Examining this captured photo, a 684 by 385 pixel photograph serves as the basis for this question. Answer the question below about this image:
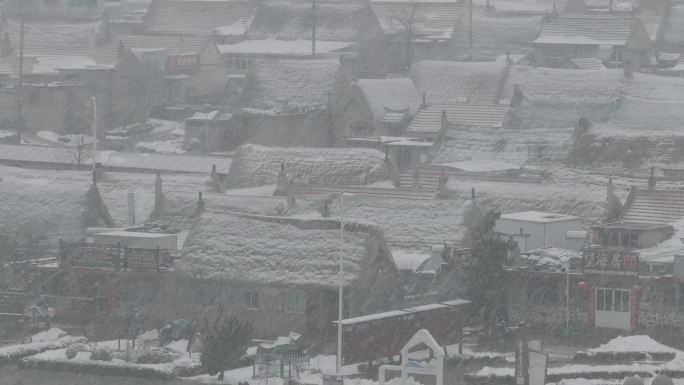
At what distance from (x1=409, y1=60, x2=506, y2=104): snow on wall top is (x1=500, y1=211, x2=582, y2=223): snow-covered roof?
26.4 meters

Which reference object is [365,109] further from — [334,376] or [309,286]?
[334,376]

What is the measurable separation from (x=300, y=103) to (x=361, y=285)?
1330 inches

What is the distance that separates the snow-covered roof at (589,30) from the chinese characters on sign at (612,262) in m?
42.2

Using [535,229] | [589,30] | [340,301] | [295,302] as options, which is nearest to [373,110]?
[589,30]

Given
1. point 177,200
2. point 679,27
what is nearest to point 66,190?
point 177,200

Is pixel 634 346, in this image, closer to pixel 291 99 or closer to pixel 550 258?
pixel 550 258

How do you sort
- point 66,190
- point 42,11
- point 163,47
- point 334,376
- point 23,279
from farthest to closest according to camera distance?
point 42,11 → point 163,47 → point 66,190 → point 23,279 → point 334,376

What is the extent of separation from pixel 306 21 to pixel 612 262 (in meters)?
48.0

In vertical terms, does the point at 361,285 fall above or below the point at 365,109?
below

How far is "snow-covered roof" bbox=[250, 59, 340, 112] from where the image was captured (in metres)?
71.5

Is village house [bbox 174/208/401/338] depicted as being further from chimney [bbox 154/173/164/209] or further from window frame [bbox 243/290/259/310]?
chimney [bbox 154/173/164/209]

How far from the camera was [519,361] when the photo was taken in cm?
3294

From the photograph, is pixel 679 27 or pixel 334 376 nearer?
pixel 334 376

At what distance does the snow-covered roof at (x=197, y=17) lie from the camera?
8859 cm
